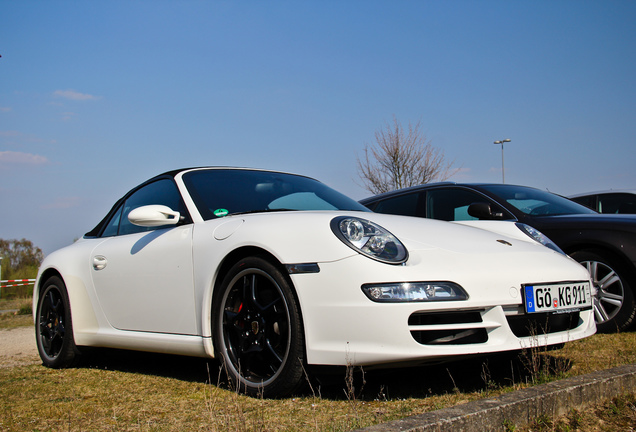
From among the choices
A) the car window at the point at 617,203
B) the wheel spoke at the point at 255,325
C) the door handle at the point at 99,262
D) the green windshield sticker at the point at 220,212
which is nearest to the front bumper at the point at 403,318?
the wheel spoke at the point at 255,325

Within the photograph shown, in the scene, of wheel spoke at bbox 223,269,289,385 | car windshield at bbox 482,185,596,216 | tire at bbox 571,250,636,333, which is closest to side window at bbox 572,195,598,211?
car windshield at bbox 482,185,596,216

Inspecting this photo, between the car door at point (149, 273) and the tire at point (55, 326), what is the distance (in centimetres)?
49

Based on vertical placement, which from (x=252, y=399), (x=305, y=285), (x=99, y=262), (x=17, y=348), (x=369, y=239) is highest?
(x=369, y=239)

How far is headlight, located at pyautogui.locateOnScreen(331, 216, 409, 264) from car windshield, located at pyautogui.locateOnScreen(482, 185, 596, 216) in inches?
122

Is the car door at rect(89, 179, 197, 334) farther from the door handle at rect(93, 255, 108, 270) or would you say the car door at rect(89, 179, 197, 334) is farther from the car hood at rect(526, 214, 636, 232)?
the car hood at rect(526, 214, 636, 232)

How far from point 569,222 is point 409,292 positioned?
321 cm

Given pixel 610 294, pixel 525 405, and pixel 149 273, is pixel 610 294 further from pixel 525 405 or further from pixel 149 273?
pixel 149 273

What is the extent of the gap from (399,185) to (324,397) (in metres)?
19.0

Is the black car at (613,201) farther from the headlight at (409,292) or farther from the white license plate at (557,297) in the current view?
the headlight at (409,292)

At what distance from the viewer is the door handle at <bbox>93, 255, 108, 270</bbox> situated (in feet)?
14.1

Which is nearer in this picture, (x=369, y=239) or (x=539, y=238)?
(x=369, y=239)

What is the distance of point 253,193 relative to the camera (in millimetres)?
3971

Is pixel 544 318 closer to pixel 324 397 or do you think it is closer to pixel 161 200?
pixel 324 397

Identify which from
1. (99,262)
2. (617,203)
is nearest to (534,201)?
(617,203)
